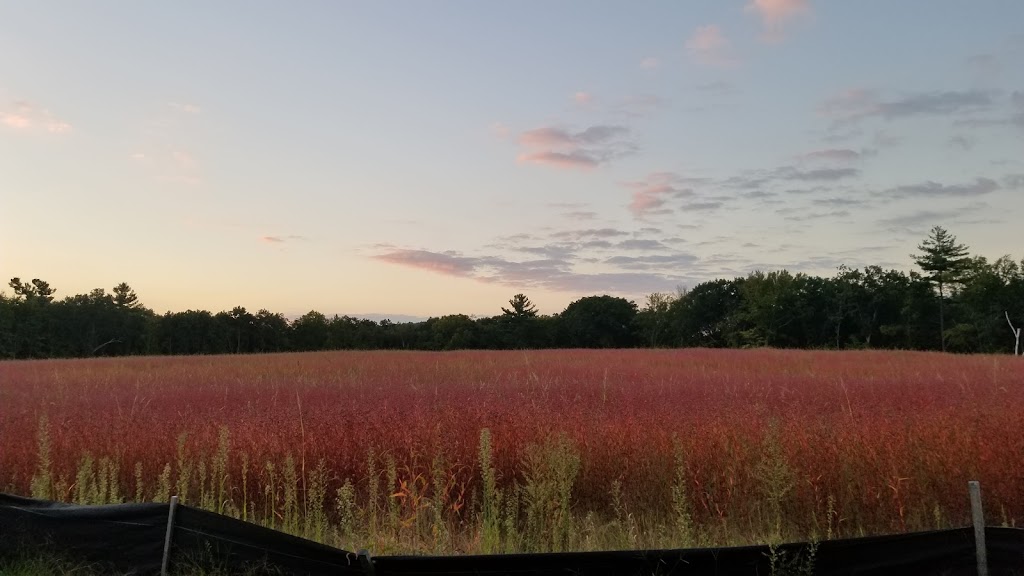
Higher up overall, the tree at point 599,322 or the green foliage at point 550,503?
the tree at point 599,322

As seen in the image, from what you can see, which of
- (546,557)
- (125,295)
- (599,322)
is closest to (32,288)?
(125,295)

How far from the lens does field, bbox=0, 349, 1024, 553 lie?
18.1 ft

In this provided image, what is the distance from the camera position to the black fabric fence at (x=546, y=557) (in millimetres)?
3764

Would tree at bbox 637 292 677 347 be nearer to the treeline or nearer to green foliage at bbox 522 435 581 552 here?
the treeline

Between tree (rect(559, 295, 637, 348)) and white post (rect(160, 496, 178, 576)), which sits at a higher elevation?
tree (rect(559, 295, 637, 348))

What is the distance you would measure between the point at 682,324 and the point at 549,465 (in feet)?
210

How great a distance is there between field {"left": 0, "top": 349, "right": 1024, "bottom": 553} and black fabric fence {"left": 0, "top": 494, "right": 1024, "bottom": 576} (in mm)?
861

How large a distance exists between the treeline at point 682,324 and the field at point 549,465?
3735cm

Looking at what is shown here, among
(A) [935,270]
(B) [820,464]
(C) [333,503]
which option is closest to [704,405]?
(B) [820,464]

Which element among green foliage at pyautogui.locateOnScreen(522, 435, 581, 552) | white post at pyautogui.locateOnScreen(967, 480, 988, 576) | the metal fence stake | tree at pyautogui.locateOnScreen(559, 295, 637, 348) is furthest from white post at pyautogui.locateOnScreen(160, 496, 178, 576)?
tree at pyautogui.locateOnScreen(559, 295, 637, 348)

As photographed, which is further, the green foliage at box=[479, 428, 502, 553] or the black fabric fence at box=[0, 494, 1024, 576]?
the green foliage at box=[479, 428, 502, 553]

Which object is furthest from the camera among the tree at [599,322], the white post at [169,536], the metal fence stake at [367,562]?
the tree at [599,322]

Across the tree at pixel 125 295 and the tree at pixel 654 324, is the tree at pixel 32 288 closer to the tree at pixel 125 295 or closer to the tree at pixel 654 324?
the tree at pixel 125 295

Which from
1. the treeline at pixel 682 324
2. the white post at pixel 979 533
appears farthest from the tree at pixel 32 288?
the white post at pixel 979 533
